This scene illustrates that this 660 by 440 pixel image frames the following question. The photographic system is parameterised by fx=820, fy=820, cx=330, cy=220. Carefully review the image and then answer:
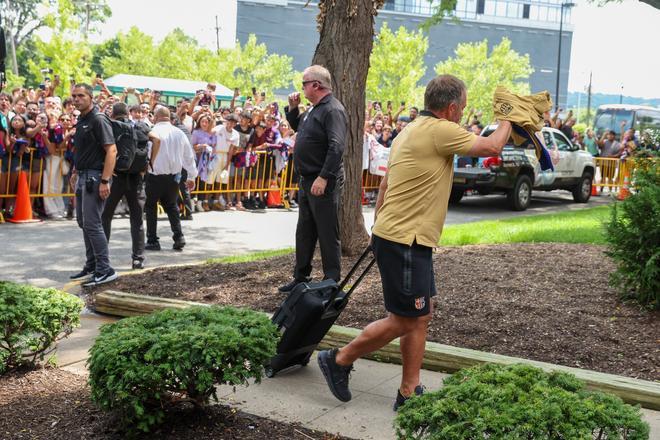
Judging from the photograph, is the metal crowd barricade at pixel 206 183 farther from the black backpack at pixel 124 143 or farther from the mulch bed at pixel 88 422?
the black backpack at pixel 124 143

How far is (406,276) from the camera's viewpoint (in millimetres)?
4434

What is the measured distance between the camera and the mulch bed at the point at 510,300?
5.73 m

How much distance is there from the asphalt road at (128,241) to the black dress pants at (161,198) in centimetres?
33

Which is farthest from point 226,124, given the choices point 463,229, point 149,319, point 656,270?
point 149,319

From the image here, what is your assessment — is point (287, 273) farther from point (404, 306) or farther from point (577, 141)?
point (577, 141)

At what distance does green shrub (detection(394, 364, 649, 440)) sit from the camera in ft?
9.70

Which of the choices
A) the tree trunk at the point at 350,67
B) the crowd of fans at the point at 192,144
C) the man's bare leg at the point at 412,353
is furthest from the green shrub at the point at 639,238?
the crowd of fans at the point at 192,144

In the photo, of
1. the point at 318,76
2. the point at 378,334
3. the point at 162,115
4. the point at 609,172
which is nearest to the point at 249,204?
the point at 162,115

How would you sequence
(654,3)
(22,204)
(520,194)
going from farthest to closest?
(520,194) → (654,3) → (22,204)

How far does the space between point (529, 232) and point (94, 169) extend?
6.52m

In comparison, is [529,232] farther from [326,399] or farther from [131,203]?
[326,399]

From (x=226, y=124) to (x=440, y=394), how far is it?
44.1ft

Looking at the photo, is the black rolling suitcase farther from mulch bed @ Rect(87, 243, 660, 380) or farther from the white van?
the white van

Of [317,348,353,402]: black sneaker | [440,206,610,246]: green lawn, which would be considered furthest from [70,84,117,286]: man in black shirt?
[440,206,610,246]: green lawn
